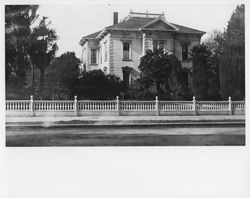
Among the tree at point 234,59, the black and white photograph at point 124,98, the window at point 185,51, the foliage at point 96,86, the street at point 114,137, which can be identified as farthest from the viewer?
the window at point 185,51

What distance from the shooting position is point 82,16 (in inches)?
347

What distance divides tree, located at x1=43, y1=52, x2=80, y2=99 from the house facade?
23cm

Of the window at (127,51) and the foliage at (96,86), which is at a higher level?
the window at (127,51)

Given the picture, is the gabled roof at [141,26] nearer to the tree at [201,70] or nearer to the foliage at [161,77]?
the tree at [201,70]

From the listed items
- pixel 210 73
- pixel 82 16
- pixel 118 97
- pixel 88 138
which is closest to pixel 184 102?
pixel 210 73

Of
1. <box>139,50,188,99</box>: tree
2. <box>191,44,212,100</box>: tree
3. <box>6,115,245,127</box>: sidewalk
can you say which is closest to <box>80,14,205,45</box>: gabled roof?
<box>191,44,212,100</box>: tree

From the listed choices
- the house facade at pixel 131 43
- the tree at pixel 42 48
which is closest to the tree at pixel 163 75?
the house facade at pixel 131 43

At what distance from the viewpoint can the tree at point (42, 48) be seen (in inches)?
353

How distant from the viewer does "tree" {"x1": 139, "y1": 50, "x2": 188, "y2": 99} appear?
9.22m

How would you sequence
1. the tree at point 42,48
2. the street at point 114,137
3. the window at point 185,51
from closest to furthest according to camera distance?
the street at point 114,137
the tree at point 42,48
the window at point 185,51

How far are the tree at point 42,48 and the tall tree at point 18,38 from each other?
120 mm

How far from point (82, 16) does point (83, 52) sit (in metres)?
0.73

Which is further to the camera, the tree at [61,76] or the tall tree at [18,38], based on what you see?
the tree at [61,76]
